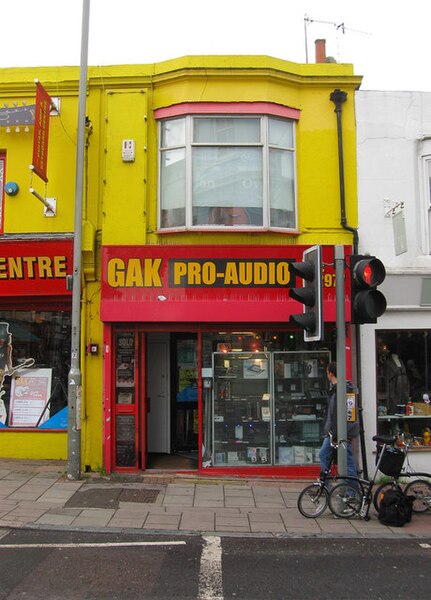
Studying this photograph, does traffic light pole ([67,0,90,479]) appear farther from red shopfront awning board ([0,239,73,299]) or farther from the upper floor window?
the upper floor window

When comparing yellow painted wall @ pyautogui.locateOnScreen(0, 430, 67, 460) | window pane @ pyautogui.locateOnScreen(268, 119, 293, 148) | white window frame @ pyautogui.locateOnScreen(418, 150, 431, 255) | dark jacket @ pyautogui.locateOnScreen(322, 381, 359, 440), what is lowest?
yellow painted wall @ pyautogui.locateOnScreen(0, 430, 67, 460)

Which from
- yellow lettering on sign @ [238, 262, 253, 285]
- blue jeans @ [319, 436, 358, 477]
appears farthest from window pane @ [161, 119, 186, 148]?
blue jeans @ [319, 436, 358, 477]

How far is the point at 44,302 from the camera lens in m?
9.48

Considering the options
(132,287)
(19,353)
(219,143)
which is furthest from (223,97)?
(19,353)

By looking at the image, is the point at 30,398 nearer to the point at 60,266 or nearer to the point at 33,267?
the point at 33,267

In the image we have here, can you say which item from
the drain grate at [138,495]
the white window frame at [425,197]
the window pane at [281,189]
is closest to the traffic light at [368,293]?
the window pane at [281,189]

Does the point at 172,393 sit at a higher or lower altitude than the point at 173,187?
lower

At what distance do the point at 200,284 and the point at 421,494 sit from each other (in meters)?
4.42

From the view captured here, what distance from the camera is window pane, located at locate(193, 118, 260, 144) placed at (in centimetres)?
917

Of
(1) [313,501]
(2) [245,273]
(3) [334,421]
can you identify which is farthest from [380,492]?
(2) [245,273]

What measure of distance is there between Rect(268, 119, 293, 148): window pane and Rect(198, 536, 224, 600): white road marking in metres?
6.41

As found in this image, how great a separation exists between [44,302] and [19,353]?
107cm

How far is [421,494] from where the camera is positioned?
275 inches

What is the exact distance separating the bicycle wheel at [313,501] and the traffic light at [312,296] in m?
1.94
